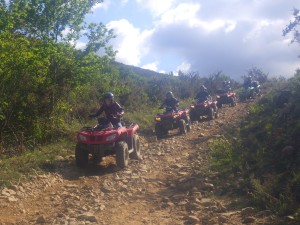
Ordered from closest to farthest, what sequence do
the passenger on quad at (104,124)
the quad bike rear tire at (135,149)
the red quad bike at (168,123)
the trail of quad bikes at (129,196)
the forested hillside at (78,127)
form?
the trail of quad bikes at (129,196) < the forested hillside at (78,127) < the passenger on quad at (104,124) < the quad bike rear tire at (135,149) < the red quad bike at (168,123)

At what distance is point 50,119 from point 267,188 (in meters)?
7.33

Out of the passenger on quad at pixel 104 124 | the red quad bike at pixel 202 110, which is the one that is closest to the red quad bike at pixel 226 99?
the red quad bike at pixel 202 110

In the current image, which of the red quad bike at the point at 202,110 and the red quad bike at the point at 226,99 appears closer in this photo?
the red quad bike at the point at 202,110

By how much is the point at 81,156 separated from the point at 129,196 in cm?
241

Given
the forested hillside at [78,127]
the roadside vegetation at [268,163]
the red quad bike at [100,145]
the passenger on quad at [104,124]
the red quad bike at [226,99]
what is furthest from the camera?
the red quad bike at [226,99]

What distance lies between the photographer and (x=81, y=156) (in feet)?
29.5

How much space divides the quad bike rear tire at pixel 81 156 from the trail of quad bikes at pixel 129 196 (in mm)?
167

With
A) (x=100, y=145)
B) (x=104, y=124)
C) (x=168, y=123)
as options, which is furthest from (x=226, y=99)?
(x=100, y=145)

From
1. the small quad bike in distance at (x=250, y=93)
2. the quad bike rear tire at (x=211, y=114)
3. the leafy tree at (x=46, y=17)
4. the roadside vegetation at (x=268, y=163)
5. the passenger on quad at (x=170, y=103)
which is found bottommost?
the roadside vegetation at (x=268, y=163)

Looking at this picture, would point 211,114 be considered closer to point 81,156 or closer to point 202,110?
point 202,110

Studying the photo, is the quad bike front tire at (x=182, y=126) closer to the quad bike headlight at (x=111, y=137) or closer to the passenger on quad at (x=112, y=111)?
the passenger on quad at (x=112, y=111)

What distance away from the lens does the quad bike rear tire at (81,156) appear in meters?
8.95

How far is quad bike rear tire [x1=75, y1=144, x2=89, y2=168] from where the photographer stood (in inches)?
352

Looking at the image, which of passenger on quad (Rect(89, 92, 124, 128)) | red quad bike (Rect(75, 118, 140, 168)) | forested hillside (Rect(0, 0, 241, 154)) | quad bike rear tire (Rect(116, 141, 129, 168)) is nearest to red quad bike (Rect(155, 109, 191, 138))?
forested hillside (Rect(0, 0, 241, 154))
